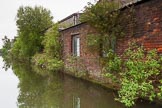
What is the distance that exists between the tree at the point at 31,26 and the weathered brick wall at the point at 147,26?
22.4 m

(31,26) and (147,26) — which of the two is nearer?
(147,26)

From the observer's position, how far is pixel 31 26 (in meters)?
33.2

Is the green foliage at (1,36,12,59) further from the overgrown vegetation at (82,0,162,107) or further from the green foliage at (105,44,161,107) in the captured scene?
the green foliage at (105,44,161,107)

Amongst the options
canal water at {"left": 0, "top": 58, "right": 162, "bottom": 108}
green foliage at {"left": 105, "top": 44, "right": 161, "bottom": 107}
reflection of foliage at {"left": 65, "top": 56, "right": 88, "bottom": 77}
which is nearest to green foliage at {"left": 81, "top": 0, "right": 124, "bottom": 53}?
green foliage at {"left": 105, "top": 44, "right": 161, "bottom": 107}

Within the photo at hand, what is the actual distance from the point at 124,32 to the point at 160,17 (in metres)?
2.43

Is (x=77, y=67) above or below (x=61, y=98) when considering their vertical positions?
above

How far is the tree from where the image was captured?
32094 mm

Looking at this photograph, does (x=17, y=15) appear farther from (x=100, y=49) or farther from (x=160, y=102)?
(x=160, y=102)

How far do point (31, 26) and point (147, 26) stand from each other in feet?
83.6

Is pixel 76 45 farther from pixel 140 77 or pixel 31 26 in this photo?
pixel 31 26

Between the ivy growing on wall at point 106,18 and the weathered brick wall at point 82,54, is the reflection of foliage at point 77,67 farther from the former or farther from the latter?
the ivy growing on wall at point 106,18

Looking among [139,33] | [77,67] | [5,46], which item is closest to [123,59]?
[139,33]

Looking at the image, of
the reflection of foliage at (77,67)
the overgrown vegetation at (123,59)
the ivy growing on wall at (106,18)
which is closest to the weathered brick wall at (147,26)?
the overgrown vegetation at (123,59)

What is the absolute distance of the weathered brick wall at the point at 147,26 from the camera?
8.55m
